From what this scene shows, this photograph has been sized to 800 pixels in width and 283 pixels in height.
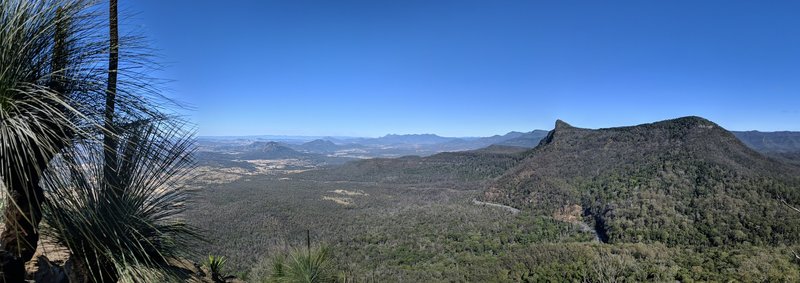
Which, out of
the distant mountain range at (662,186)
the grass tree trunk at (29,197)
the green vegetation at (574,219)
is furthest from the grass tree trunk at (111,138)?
the distant mountain range at (662,186)

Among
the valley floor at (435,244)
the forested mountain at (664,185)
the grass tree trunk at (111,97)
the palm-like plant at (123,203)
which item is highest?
the grass tree trunk at (111,97)

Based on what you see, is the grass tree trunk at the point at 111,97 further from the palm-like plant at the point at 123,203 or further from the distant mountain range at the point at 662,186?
the distant mountain range at the point at 662,186

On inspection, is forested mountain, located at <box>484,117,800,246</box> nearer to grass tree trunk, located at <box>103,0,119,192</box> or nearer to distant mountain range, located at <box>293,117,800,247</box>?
distant mountain range, located at <box>293,117,800,247</box>

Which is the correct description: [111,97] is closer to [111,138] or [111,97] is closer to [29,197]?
[111,138]

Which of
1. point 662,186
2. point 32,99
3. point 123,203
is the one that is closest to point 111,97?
point 32,99

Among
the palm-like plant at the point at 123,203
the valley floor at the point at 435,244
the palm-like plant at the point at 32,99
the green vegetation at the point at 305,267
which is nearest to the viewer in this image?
the palm-like plant at the point at 32,99

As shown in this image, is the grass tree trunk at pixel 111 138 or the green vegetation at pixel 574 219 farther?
the green vegetation at pixel 574 219
